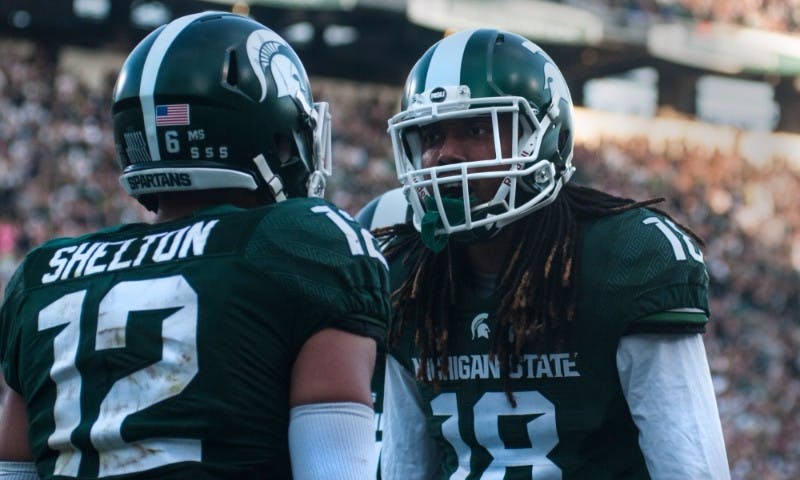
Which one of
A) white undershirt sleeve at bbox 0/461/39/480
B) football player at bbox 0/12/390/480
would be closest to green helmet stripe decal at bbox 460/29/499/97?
football player at bbox 0/12/390/480

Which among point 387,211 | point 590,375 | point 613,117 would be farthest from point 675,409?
point 613,117

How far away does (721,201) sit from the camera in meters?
21.0

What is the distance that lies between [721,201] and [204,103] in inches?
771

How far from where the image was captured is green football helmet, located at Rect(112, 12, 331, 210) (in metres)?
2.22

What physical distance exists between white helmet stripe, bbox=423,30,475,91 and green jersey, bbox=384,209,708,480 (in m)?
0.45

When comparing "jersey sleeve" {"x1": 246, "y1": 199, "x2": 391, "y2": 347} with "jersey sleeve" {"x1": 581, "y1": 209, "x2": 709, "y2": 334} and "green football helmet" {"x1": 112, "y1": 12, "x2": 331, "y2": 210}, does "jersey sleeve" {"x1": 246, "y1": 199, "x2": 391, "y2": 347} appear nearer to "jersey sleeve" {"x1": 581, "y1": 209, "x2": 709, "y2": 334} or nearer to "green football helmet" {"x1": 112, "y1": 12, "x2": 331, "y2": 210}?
"green football helmet" {"x1": 112, "y1": 12, "x2": 331, "y2": 210}

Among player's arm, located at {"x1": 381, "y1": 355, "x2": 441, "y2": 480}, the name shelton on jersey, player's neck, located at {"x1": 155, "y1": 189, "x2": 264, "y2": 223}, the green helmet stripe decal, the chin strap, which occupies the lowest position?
player's arm, located at {"x1": 381, "y1": 355, "x2": 441, "y2": 480}

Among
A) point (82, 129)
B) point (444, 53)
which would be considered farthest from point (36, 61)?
point (444, 53)

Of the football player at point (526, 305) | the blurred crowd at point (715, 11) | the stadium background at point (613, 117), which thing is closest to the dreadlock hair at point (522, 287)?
the football player at point (526, 305)

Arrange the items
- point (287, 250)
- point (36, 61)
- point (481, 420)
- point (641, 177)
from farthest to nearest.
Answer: point (641, 177), point (36, 61), point (481, 420), point (287, 250)

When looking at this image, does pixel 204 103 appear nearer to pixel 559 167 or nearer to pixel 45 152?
pixel 559 167

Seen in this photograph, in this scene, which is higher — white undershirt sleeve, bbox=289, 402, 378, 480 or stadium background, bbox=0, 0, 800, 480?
white undershirt sleeve, bbox=289, 402, 378, 480

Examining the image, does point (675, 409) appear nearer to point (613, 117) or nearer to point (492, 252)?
point (492, 252)

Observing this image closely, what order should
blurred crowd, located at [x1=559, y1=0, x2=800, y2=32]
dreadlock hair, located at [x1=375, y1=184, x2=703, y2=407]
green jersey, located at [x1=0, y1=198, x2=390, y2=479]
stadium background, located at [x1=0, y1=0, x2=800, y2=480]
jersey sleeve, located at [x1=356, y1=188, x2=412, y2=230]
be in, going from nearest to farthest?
green jersey, located at [x1=0, y1=198, x2=390, y2=479]
dreadlock hair, located at [x1=375, y1=184, x2=703, y2=407]
jersey sleeve, located at [x1=356, y1=188, x2=412, y2=230]
stadium background, located at [x1=0, y1=0, x2=800, y2=480]
blurred crowd, located at [x1=559, y1=0, x2=800, y2=32]
